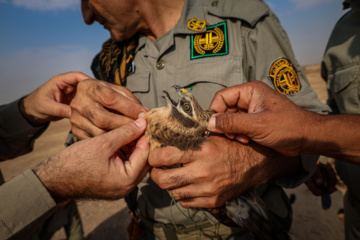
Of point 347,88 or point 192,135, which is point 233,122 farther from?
point 347,88

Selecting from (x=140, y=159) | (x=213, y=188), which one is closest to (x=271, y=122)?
(x=213, y=188)

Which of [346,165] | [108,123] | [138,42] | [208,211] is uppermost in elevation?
[138,42]

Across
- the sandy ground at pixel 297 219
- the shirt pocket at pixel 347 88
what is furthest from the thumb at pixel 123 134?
the shirt pocket at pixel 347 88

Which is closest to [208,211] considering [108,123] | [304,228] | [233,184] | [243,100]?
[233,184]

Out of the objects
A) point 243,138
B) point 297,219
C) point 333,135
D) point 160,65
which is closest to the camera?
point 333,135

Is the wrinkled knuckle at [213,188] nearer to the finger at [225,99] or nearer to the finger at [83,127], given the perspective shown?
the finger at [225,99]

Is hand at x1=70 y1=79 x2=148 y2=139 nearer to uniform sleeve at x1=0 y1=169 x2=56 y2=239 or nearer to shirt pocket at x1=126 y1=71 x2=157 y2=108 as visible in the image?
shirt pocket at x1=126 y1=71 x2=157 y2=108

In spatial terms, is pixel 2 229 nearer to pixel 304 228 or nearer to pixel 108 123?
pixel 108 123
